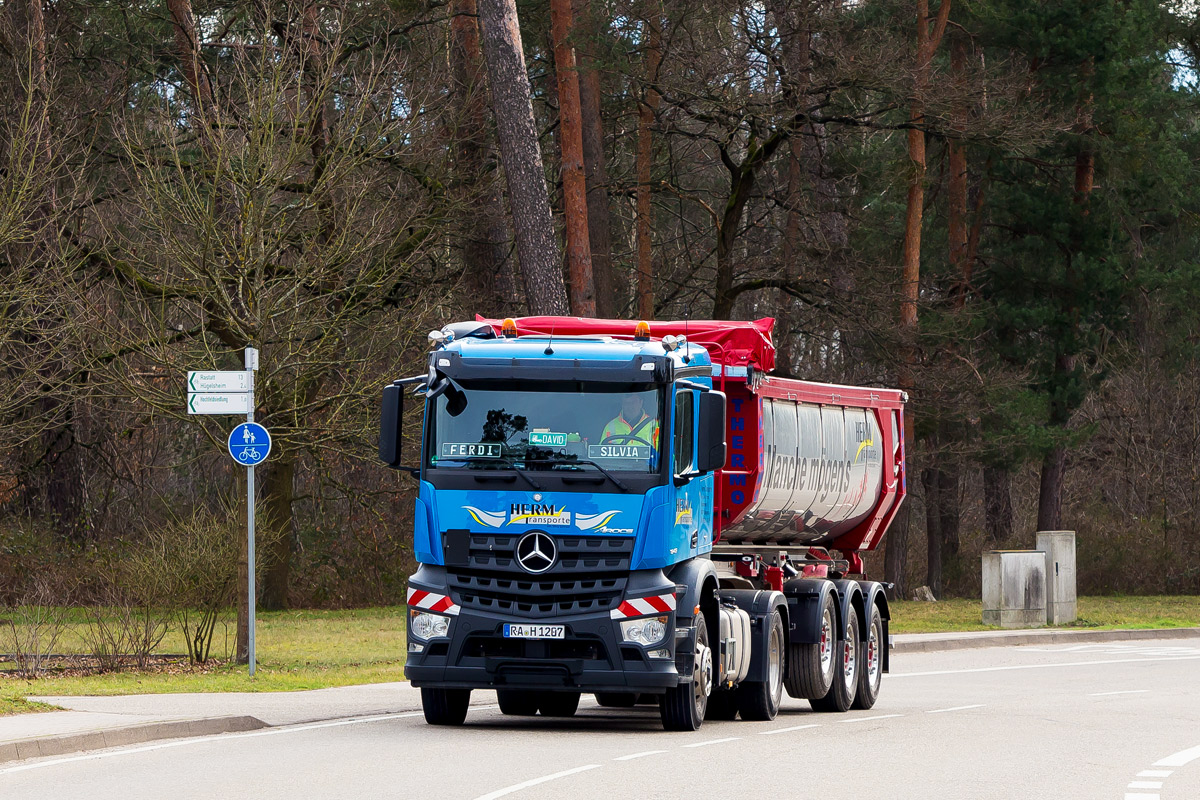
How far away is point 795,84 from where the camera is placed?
1265 inches

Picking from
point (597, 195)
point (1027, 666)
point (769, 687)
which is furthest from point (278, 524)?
point (769, 687)

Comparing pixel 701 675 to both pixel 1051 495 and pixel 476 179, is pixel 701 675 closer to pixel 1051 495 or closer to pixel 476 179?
pixel 476 179

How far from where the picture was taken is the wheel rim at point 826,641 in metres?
17.6

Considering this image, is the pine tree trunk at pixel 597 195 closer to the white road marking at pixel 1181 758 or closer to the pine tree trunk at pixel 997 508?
the pine tree trunk at pixel 997 508

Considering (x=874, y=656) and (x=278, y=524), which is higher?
(x=278, y=524)

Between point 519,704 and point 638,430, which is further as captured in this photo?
point 519,704

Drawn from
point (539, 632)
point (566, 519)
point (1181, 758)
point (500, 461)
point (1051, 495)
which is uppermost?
point (500, 461)

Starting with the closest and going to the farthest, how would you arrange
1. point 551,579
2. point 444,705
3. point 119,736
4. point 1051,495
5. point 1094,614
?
1. point 119,736
2. point 551,579
3. point 444,705
4. point 1094,614
5. point 1051,495

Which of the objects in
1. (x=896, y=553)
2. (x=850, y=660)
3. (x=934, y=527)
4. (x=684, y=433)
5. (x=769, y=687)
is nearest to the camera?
(x=684, y=433)

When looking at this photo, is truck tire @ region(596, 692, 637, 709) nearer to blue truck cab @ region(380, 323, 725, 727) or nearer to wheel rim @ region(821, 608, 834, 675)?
wheel rim @ region(821, 608, 834, 675)

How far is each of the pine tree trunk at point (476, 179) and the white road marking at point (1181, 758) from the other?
65.5 feet

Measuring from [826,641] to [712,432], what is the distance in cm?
435

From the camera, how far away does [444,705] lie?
15.2 meters

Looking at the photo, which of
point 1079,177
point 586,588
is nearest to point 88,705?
point 586,588
